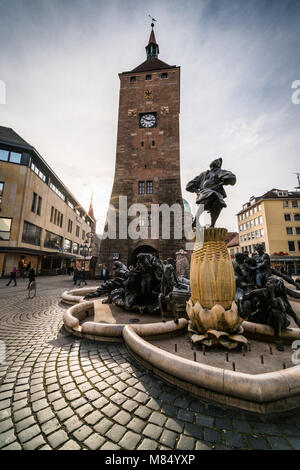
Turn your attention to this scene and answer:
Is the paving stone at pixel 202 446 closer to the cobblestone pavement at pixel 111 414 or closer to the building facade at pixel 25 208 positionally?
the cobblestone pavement at pixel 111 414

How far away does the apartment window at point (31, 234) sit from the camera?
77.0 feet

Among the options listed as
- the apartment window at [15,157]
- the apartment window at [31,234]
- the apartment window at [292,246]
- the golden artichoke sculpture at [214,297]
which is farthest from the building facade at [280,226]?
the apartment window at [15,157]

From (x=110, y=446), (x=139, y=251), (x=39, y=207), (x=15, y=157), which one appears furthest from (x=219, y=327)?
(x=39, y=207)

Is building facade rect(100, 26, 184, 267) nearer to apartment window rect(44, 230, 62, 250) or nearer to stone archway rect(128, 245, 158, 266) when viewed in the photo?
stone archway rect(128, 245, 158, 266)

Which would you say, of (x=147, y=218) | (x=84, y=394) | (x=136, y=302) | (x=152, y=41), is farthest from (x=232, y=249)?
(x=84, y=394)

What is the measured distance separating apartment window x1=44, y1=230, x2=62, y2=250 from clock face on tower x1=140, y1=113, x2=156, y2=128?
68.6 ft

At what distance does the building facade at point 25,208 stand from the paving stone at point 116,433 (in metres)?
20.0

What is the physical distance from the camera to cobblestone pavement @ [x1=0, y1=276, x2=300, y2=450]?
62.9 inches

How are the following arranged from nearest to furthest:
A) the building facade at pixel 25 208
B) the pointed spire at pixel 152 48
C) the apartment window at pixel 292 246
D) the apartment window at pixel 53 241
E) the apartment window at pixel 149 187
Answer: the apartment window at pixel 149 187 < the building facade at pixel 25 208 < the apartment window at pixel 53 241 < the pointed spire at pixel 152 48 < the apartment window at pixel 292 246

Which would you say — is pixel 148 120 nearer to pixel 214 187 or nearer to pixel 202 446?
pixel 214 187

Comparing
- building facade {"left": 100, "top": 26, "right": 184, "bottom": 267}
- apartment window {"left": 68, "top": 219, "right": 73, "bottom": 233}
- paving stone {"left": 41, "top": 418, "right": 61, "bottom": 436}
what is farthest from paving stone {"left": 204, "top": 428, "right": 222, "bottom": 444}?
apartment window {"left": 68, "top": 219, "right": 73, "bottom": 233}

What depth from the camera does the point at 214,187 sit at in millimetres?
3943

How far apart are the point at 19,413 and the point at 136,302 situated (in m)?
3.83
